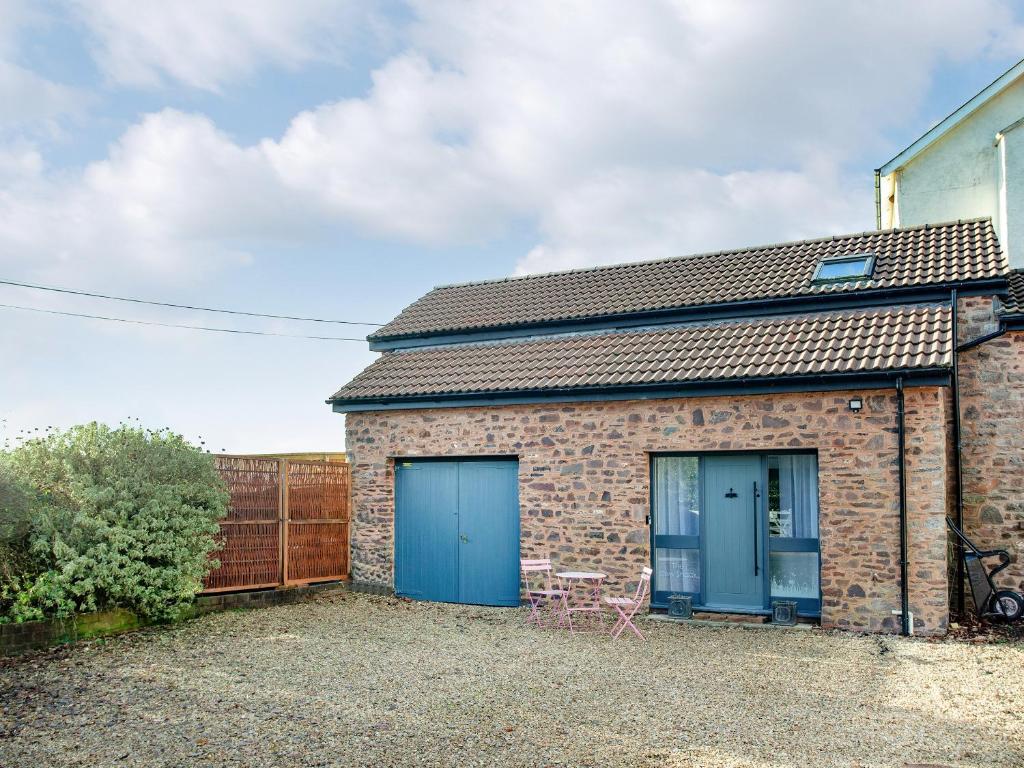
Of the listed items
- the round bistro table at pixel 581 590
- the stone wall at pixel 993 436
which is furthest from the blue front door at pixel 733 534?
the stone wall at pixel 993 436

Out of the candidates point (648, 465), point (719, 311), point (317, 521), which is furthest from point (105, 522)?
point (719, 311)

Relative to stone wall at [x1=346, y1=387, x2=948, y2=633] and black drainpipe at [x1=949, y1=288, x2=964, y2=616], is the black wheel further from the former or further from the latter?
stone wall at [x1=346, y1=387, x2=948, y2=633]

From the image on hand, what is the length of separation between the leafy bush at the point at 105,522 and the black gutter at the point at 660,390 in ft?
10.9

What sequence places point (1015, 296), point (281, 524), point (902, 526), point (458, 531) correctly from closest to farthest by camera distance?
point (902, 526)
point (281, 524)
point (1015, 296)
point (458, 531)

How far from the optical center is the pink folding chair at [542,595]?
11422 mm

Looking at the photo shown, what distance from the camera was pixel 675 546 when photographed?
1188 centimetres

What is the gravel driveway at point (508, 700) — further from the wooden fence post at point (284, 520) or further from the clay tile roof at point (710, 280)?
the clay tile roof at point (710, 280)

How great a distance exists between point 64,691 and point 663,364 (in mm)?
8227

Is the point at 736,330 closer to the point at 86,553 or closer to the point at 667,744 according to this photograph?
the point at 667,744

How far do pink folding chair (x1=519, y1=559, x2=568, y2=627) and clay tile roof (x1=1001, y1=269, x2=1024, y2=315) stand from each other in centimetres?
754

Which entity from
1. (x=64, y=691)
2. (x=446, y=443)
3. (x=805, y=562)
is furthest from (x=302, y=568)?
(x=805, y=562)

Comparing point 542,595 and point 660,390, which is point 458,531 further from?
point 660,390

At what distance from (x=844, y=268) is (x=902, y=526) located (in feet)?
15.5

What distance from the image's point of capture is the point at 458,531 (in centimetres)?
1336
